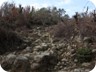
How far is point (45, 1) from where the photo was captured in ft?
12.0

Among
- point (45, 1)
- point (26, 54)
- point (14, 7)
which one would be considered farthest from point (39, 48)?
point (14, 7)

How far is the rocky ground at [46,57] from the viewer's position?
3480 mm

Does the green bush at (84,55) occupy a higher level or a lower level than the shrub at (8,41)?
lower

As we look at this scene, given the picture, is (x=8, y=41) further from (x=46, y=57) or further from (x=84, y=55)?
(x=84, y=55)

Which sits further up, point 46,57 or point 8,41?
point 8,41

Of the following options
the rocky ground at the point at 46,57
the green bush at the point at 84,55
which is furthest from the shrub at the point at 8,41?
the green bush at the point at 84,55

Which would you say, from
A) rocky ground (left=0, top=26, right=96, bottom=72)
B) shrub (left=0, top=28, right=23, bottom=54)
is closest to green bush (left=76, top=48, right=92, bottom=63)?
rocky ground (left=0, top=26, right=96, bottom=72)

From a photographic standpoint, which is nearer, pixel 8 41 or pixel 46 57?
pixel 46 57

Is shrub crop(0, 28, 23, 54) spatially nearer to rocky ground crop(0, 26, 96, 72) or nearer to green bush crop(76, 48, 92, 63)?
rocky ground crop(0, 26, 96, 72)

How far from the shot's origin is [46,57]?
3553 millimetres

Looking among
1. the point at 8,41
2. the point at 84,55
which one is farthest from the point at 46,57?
the point at 8,41

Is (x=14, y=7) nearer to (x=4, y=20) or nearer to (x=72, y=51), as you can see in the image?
(x=4, y=20)

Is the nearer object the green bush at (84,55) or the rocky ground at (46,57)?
the rocky ground at (46,57)

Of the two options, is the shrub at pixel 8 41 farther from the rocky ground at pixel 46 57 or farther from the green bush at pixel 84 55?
the green bush at pixel 84 55
